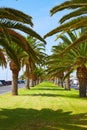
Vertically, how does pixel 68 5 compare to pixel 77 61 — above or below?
above

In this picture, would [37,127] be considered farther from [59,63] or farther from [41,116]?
[59,63]

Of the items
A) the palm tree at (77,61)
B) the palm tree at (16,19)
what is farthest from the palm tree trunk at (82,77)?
the palm tree at (16,19)

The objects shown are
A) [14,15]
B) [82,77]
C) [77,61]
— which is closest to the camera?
[14,15]

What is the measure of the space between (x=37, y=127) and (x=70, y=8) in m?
7.45

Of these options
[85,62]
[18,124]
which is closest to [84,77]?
[85,62]

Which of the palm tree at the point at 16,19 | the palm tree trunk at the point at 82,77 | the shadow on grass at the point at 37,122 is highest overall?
the palm tree at the point at 16,19

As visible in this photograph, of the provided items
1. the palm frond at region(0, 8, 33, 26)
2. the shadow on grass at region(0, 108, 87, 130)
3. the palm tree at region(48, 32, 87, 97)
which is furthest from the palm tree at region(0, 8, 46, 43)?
the palm tree at region(48, 32, 87, 97)

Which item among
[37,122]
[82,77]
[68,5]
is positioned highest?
[68,5]

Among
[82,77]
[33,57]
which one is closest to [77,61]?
[82,77]

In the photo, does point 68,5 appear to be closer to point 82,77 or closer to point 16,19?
point 16,19

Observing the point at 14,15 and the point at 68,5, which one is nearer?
the point at 14,15

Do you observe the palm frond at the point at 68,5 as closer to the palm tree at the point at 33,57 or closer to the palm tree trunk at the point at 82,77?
the palm tree at the point at 33,57

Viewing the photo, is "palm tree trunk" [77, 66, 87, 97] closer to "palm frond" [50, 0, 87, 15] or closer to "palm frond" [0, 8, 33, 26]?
"palm frond" [0, 8, 33, 26]

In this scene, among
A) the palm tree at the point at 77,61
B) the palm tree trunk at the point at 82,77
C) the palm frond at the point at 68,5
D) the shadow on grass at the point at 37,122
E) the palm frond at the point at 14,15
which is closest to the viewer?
the shadow on grass at the point at 37,122
